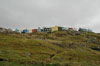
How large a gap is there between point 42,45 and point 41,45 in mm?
719

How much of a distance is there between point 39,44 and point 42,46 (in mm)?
5377

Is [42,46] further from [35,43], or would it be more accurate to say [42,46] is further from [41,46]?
[35,43]

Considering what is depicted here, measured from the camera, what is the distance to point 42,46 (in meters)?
117

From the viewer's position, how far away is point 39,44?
12212cm

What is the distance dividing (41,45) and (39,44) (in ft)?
9.06

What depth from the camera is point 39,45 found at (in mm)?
119625

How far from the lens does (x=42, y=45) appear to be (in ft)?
393

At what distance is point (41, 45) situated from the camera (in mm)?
119875

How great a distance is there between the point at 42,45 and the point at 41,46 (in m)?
2.61

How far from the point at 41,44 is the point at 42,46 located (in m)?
4.88

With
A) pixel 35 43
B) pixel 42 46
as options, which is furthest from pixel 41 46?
pixel 35 43

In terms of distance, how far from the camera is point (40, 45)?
11981 centimetres

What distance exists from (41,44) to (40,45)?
2.38m

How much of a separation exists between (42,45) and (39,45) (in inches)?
80.8
